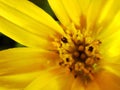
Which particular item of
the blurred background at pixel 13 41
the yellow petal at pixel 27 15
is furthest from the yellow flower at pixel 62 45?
the blurred background at pixel 13 41

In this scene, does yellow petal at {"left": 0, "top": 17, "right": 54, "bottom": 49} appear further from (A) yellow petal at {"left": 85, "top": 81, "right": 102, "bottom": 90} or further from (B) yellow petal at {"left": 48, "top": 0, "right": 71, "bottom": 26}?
(A) yellow petal at {"left": 85, "top": 81, "right": 102, "bottom": 90}

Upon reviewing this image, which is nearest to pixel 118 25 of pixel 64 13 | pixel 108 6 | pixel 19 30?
pixel 108 6

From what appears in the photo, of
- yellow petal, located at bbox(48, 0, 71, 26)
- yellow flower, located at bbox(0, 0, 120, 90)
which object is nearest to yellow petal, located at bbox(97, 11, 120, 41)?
yellow flower, located at bbox(0, 0, 120, 90)

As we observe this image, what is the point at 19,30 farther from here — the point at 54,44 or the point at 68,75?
the point at 68,75

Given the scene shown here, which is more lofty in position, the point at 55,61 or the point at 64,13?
the point at 64,13

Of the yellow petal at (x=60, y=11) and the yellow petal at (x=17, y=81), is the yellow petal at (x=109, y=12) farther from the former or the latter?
the yellow petal at (x=17, y=81)

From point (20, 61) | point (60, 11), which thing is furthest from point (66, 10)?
point (20, 61)

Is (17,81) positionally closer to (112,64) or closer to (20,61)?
(20,61)
